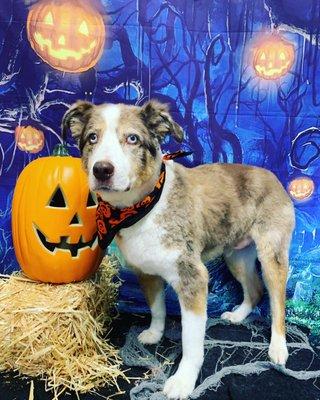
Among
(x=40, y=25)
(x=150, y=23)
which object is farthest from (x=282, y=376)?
(x=40, y=25)

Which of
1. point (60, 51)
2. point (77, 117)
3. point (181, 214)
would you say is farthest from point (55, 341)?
point (60, 51)

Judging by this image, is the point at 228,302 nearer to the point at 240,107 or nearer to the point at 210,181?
the point at 210,181

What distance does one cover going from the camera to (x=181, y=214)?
2.54m

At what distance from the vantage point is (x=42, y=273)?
274 cm

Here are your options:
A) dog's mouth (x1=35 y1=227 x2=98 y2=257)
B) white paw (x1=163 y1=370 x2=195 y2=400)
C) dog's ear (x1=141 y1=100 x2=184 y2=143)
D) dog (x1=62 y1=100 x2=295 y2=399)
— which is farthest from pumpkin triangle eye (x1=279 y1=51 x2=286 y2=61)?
white paw (x1=163 y1=370 x2=195 y2=400)

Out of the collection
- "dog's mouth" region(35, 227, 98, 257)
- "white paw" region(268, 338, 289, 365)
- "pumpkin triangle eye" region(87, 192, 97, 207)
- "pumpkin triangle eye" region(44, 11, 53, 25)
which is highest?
"pumpkin triangle eye" region(44, 11, 53, 25)

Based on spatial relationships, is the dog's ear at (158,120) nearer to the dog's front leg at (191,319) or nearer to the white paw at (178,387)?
the dog's front leg at (191,319)

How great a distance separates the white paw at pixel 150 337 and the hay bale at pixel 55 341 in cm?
32

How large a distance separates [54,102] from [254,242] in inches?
70.7

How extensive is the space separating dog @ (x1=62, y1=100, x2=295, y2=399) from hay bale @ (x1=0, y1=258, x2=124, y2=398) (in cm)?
41

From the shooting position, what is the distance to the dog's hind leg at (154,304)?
2.95 metres

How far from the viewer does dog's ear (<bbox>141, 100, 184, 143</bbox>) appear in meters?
2.39

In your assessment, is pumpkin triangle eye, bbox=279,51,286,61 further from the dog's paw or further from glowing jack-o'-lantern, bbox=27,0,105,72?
the dog's paw

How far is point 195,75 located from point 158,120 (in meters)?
0.91
